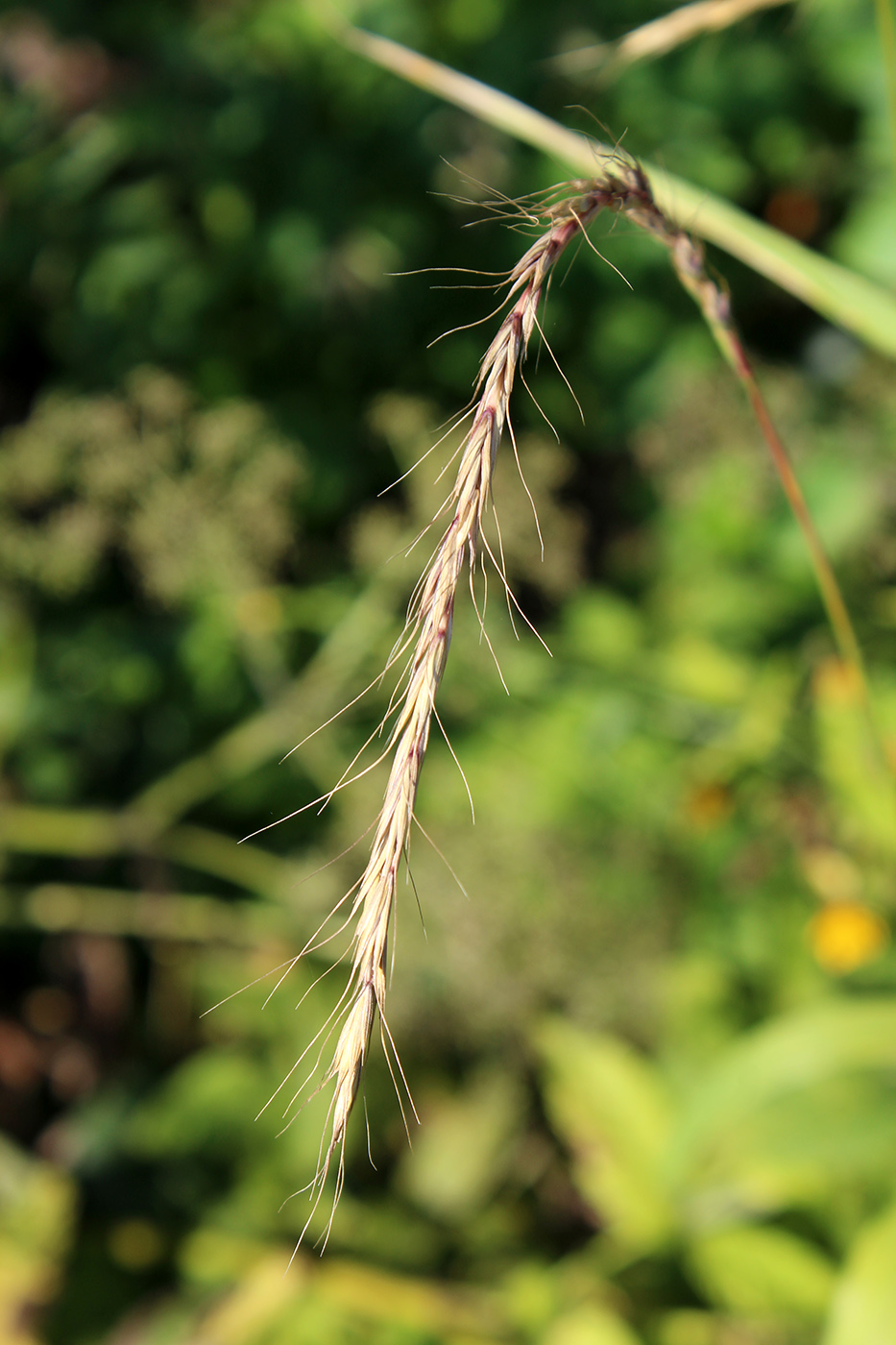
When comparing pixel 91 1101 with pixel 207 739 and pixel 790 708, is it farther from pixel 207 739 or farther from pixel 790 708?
pixel 790 708

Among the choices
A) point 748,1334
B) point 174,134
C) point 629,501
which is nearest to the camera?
point 748,1334

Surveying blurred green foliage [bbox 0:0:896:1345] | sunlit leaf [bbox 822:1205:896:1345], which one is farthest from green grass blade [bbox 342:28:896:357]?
sunlit leaf [bbox 822:1205:896:1345]

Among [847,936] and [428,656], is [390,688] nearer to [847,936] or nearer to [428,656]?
[847,936]

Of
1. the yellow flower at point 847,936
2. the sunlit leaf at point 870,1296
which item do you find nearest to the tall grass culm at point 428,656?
the sunlit leaf at point 870,1296

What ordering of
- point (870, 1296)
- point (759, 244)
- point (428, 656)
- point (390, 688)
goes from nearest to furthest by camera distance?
point (428, 656) → point (759, 244) → point (870, 1296) → point (390, 688)

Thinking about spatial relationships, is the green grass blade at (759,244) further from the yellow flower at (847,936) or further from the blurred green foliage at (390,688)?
the yellow flower at (847,936)

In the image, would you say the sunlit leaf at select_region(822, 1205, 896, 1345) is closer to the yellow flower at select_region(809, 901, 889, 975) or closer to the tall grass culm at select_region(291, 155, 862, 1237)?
the yellow flower at select_region(809, 901, 889, 975)

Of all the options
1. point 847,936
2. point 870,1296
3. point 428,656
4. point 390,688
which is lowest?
point 870,1296

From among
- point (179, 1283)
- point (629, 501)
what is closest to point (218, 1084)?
point (179, 1283)

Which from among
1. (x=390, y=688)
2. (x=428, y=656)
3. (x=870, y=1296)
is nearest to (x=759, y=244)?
(x=428, y=656)
